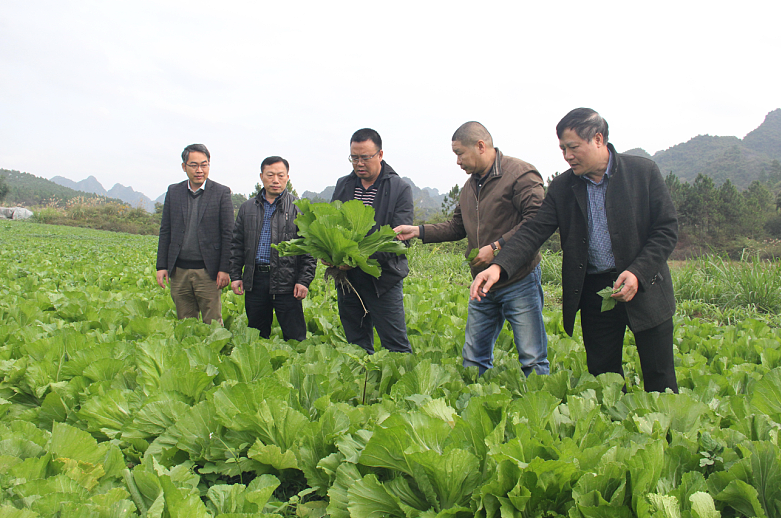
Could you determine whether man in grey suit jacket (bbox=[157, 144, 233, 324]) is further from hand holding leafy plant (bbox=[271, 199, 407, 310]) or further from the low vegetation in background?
the low vegetation in background

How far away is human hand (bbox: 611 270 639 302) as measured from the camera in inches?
83.0

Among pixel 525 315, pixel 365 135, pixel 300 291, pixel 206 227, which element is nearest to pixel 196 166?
pixel 206 227

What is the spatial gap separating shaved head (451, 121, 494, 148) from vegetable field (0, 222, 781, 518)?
4.22 feet

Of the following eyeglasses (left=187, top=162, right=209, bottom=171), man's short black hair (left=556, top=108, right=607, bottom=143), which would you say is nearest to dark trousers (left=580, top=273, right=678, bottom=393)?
man's short black hair (left=556, top=108, right=607, bottom=143)

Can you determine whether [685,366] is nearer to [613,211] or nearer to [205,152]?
[613,211]

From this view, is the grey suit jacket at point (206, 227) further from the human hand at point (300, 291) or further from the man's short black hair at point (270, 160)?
the human hand at point (300, 291)

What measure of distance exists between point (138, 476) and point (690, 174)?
346 feet

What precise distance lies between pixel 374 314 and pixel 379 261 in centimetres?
41

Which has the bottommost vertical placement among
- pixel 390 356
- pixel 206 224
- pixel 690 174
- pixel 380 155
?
pixel 390 356

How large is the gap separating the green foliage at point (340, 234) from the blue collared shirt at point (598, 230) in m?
1.13

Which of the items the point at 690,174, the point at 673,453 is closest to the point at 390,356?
the point at 673,453

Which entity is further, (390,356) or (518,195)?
(518,195)

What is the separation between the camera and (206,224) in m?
3.86

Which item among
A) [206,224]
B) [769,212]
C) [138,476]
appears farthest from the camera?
[769,212]
